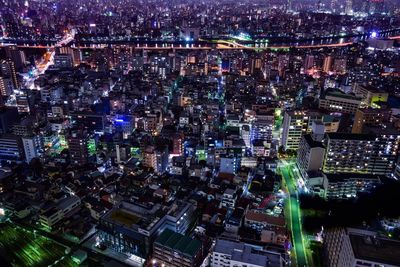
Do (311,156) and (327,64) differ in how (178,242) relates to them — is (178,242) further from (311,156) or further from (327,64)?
(327,64)

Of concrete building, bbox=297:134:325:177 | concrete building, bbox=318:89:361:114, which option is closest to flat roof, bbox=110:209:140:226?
concrete building, bbox=297:134:325:177

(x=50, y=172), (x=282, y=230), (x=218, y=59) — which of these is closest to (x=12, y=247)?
(x=50, y=172)

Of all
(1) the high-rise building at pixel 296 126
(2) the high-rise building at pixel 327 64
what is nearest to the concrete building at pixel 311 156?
(1) the high-rise building at pixel 296 126

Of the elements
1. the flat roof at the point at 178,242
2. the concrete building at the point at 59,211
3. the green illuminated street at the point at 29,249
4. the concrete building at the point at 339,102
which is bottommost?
the green illuminated street at the point at 29,249

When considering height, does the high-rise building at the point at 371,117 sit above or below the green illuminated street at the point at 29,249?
above

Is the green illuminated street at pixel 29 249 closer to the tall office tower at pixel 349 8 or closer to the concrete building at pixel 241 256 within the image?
the concrete building at pixel 241 256

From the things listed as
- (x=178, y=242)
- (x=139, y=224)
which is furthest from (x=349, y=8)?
(x=178, y=242)
